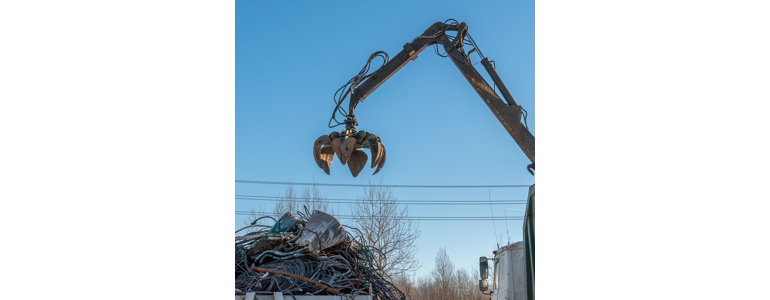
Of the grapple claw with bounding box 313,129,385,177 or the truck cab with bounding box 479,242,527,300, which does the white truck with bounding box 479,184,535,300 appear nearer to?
the truck cab with bounding box 479,242,527,300

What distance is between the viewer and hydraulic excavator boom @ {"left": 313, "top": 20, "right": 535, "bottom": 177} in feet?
12.5

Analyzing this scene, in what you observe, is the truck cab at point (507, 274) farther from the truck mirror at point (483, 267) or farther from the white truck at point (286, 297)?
the white truck at point (286, 297)

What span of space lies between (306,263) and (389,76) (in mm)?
1715

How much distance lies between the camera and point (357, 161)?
13.5 feet

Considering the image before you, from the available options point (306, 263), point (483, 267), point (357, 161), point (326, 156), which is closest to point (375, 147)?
point (357, 161)

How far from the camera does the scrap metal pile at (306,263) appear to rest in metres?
3.55

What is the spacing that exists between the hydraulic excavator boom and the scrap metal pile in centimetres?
55

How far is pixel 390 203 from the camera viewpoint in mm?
16500

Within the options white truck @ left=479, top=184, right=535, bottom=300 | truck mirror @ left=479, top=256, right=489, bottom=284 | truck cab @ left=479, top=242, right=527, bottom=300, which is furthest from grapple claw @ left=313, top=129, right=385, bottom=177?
truck mirror @ left=479, top=256, right=489, bottom=284

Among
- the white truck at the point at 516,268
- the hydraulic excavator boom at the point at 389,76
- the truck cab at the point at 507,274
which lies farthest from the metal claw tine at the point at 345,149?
the truck cab at the point at 507,274
